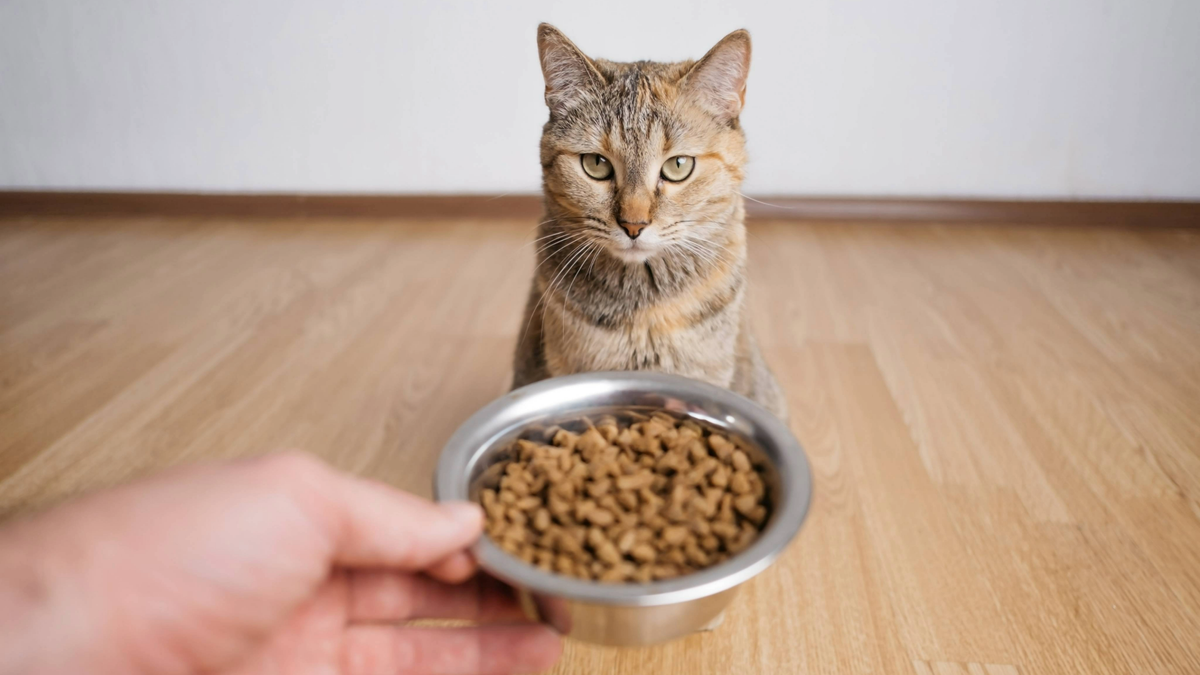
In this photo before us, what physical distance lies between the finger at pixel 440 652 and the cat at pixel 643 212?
491 mm

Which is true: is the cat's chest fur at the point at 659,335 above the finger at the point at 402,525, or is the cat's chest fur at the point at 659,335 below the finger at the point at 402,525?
below

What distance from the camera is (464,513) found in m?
0.77

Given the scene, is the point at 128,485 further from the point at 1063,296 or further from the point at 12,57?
the point at 12,57

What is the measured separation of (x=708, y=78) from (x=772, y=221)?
5.64ft

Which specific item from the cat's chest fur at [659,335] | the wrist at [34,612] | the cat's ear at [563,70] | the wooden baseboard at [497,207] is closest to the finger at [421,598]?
the wrist at [34,612]

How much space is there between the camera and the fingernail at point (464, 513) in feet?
2.50

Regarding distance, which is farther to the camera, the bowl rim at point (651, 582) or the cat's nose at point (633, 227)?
the cat's nose at point (633, 227)

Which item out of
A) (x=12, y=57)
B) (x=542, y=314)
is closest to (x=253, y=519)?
(x=542, y=314)

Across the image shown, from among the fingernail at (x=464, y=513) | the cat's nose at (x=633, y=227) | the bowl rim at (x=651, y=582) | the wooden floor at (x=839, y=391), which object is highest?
the cat's nose at (x=633, y=227)

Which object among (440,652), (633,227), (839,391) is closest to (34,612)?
(440,652)

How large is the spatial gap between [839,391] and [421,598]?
1194 millimetres

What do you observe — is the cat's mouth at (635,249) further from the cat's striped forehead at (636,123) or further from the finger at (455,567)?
the finger at (455,567)

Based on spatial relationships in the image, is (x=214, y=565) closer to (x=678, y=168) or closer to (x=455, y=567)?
(x=455, y=567)

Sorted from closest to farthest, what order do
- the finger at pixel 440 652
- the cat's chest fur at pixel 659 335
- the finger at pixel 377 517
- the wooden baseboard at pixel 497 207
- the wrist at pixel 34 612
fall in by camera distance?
1. the wrist at pixel 34 612
2. the finger at pixel 377 517
3. the finger at pixel 440 652
4. the cat's chest fur at pixel 659 335
5. the wooden baseboard at pixel 497 207
